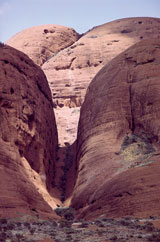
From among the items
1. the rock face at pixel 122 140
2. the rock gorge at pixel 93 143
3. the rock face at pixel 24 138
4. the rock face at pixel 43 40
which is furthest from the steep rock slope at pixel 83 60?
the rock face at pixel 122 140

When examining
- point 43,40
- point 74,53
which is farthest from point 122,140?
point 43,40

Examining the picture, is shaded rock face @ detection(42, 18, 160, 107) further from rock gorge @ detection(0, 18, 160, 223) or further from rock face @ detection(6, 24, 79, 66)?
rock gorge @ detection(0, 18, 160, 223)

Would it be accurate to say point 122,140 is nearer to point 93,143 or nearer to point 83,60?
point 93,143

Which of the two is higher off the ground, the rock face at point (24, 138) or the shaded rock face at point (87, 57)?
the rock face at point (24, 138)

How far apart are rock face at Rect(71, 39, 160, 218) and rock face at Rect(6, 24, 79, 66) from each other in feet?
103

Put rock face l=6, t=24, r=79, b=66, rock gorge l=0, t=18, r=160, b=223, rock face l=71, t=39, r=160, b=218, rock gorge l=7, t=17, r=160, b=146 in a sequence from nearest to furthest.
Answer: rock face l=71, t=39, r=160, b=218 < rock gorge l=0, t=18, r=160, b=223 < rock gorge l=7, t=17, r=160, b=146 < rock face l=6, t=24, r=79, b=66

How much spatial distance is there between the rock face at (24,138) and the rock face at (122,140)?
2.74 meters

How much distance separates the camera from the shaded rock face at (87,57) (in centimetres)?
5501

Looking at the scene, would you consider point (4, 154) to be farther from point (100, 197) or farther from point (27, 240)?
point (27, 240)

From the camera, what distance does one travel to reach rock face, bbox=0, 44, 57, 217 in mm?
23000

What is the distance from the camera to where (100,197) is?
81.6 ft

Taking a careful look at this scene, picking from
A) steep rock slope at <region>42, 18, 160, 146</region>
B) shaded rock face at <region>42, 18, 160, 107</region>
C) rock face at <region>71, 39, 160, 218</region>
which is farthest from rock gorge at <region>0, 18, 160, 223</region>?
shaded rock face at <region>42, 18, 160, 107</region>

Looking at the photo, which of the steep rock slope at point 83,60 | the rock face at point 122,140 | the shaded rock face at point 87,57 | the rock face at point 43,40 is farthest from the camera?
the rock face at point 43,40

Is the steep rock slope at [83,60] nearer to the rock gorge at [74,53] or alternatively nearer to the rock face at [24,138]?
the rock gorge at [74,53]
